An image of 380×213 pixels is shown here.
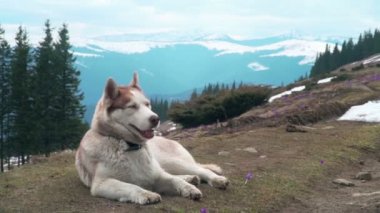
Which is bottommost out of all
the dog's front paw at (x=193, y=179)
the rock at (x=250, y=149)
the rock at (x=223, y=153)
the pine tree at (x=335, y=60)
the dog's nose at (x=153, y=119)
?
the pine tree at (x=335, y=60)

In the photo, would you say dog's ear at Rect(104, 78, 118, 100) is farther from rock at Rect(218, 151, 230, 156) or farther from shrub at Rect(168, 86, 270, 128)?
shrub at Rect(168, 86, 270, 128)

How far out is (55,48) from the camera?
203ft

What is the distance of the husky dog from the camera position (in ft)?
27.1

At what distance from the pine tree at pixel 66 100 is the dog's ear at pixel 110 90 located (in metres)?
50.8

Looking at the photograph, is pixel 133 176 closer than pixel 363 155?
Yes

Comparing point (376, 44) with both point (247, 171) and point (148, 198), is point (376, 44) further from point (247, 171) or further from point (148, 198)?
point (148, 198)

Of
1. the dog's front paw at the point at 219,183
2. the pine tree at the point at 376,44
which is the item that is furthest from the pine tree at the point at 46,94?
the pine tree at the point at 376,44

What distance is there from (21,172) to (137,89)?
16.5ft

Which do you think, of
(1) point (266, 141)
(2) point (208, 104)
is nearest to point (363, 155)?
(1) point (266, 141)

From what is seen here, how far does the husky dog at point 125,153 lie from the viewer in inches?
326

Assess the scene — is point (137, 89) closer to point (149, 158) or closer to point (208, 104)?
point (149, 158)

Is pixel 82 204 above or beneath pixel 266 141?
above

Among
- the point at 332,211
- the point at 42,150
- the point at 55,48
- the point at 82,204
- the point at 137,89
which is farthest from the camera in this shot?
the point at 55,48

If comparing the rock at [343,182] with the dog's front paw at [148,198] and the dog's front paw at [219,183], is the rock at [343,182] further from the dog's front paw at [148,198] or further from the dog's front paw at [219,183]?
the dog's front paw at [148,198]
